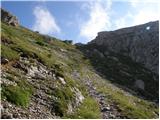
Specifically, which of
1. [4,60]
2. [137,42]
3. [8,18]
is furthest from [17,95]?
[137,42]

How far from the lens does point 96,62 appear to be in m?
92.2

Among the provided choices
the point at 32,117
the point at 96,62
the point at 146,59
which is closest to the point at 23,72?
the point at 32,117

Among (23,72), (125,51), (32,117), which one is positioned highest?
(125,51)

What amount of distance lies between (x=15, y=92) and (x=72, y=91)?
10.5 meters

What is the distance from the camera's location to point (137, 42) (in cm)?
12438

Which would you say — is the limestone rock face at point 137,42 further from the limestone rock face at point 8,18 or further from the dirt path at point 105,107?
the dirt path at point 105,107

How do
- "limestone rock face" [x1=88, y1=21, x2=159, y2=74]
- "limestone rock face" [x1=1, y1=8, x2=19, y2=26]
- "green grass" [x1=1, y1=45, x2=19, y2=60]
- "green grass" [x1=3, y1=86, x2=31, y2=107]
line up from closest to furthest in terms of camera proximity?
1. "green grass" [x1=3, y1=86, x2=31, y2=107]
2. "green grass" [x1=1, y1=45, x2=19, y2=60]
3. "limestone rock face" [x1=88, y1=21, x2=159, y2=74]
4. "limestone rock face" [x1=1, y1=8, x2=19, y2=26]

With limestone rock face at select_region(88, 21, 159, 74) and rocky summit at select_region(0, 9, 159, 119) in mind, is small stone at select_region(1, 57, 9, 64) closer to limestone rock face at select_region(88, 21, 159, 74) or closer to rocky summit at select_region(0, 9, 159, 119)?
rocky summit at select_region(0, 9, 159, 119)

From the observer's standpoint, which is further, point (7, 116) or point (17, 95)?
point (17, 95)

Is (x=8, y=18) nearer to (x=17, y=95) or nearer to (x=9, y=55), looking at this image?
(x=9, y=55)

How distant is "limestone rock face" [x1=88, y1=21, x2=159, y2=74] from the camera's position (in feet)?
361

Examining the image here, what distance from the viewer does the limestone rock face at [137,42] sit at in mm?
110150

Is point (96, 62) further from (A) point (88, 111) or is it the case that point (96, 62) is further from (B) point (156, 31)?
(A) point (88, 111)

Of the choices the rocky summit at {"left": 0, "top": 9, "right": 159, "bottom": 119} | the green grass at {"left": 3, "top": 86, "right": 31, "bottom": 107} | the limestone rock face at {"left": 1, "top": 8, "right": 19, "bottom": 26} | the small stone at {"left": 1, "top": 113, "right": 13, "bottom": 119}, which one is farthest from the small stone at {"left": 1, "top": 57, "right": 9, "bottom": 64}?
the limestone rock face at {"left": 1, "top": 8, "right": 19, "bottom": 26}
